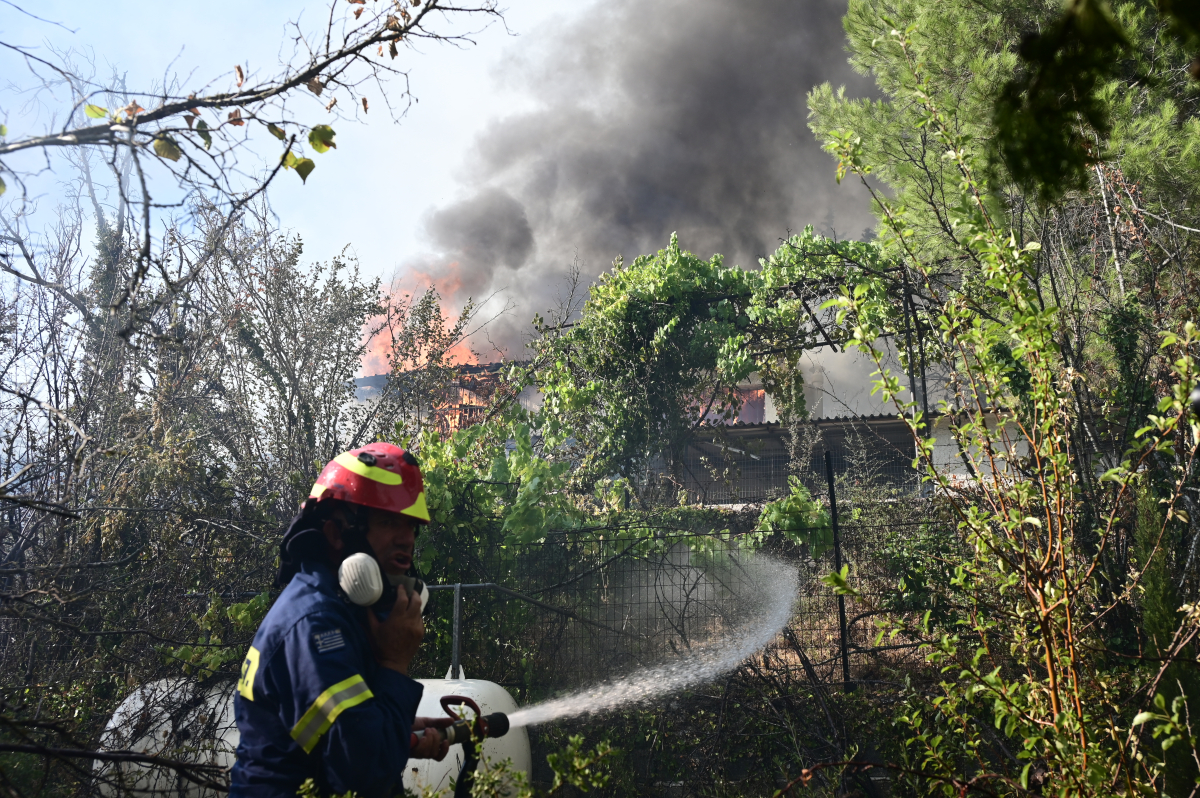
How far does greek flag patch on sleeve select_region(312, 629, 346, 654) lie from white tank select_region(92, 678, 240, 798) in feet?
8.21

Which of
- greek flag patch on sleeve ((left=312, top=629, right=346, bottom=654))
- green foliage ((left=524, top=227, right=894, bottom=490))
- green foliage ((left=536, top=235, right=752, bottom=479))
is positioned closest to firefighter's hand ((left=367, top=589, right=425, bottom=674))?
greek flag patch on sleeve ((left=312, top=629, right=346, bottom=654))

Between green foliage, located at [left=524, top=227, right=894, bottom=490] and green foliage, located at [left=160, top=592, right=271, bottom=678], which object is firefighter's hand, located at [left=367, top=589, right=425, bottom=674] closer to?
green foliage, located at [left=160, top=592, right=271, bottom=678]

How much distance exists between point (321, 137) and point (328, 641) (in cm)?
149

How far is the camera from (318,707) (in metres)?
2.12

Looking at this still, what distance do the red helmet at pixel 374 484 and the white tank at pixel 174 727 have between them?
2385mm

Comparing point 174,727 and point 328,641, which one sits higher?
point 328,641

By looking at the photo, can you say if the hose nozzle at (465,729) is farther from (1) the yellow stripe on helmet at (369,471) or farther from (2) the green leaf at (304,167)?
(2) the green leaf at (304,167)

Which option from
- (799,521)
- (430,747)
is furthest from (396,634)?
(799,521)

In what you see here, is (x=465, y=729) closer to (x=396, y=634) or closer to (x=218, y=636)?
(x=396, y=634)

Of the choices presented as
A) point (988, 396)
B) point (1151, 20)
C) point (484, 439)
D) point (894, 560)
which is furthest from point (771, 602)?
point (1151, 20)

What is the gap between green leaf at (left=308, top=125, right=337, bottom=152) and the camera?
220cm

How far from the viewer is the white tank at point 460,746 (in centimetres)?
368

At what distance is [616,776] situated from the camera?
5.02m

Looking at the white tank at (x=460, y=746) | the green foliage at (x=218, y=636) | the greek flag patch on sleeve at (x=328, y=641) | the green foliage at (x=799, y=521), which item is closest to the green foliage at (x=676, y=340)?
the green foliage at (x=799, y=521)
